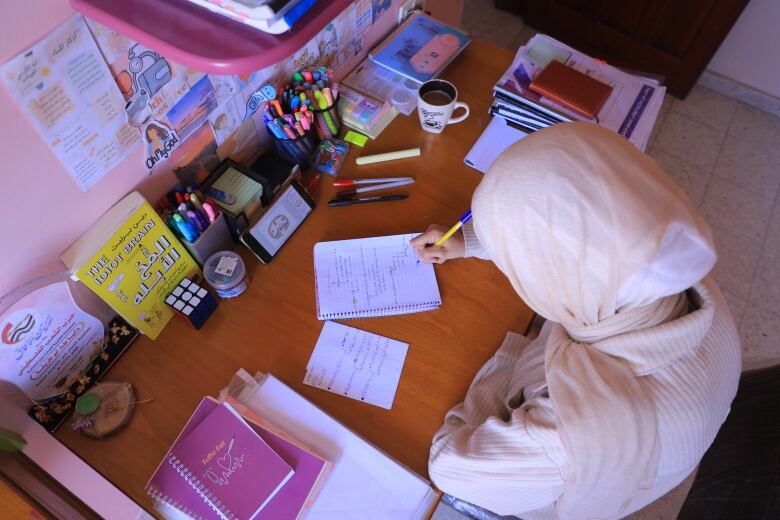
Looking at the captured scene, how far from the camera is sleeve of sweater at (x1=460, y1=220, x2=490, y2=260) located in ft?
3.19

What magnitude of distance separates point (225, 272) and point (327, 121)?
400 mm

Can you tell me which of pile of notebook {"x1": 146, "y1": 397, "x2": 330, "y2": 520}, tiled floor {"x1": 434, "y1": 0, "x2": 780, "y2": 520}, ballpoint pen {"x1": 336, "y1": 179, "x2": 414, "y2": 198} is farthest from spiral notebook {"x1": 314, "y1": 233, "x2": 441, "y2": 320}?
tiled floor {"x1": 434, "y1": 0, "x2": 780, "y2": 520}

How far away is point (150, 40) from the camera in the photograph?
1.94 ft

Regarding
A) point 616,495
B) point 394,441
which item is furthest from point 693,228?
point 394,441

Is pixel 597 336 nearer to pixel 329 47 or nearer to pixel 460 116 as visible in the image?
pixel 460 116

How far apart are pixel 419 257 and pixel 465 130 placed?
38 cm

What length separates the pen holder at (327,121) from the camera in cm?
106

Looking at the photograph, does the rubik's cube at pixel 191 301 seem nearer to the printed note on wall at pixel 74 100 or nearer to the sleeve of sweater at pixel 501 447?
the printed note on wall at pixel 74 100

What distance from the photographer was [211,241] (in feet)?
3.01

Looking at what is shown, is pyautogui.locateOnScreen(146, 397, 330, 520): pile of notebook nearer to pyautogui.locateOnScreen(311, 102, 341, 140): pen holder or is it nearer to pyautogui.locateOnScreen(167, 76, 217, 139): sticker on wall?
pyautogui.locateOnScreen(167, 76, 217, 139): sticker on wall

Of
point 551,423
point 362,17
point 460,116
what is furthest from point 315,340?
point 362,17

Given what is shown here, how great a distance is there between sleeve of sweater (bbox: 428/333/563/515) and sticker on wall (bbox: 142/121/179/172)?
0.65 m

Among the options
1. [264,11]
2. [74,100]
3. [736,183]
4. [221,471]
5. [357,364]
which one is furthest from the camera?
[736,183]

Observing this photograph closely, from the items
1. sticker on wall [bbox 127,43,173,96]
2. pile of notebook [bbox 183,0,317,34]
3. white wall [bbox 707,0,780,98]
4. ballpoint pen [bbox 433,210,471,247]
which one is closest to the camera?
pile of notebook [bbox 183,0,317,34]
